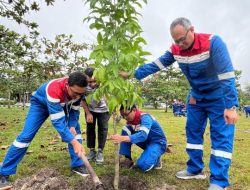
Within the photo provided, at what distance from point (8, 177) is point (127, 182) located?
1780 millimetres

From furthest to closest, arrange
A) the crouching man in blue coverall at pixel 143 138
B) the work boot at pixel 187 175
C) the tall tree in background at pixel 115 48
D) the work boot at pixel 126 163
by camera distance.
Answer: the work boot at pixel 126 163 → the work boot at pixel 187 175 → the crouching man in blue coverall at pixel 143 138 → the tall tree in background at pixel 115 48

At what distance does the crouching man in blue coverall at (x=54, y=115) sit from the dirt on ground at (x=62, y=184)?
0.84 feet

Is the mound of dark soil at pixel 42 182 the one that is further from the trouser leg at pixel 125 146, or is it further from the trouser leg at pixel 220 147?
the trouser leg at pixel 220 147

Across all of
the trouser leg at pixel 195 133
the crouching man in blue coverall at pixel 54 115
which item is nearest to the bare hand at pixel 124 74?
the crouching man in blue coverall at pixel 54 115

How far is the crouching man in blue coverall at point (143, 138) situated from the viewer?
492cm

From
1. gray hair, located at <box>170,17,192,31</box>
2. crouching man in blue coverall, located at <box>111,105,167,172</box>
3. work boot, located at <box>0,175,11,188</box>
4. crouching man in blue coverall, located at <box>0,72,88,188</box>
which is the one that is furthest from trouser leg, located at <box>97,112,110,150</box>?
gray hair, located at <box>170,17,192,31</box>

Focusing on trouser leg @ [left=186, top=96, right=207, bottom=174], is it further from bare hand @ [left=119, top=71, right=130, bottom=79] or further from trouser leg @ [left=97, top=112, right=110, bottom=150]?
trouser leg @ [left=97, top=112, right=110, bottom=150]

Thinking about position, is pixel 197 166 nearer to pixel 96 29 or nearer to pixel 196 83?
pixel 196 83

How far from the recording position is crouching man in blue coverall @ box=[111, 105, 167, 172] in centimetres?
492

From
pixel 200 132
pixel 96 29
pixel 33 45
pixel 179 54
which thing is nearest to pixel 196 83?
pixel 179 54

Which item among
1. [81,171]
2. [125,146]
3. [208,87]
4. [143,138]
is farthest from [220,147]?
[81,171]

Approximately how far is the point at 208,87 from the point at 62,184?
8.17 feet

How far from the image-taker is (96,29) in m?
4.07

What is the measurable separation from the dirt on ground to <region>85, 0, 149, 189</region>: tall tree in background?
1.29 metres
